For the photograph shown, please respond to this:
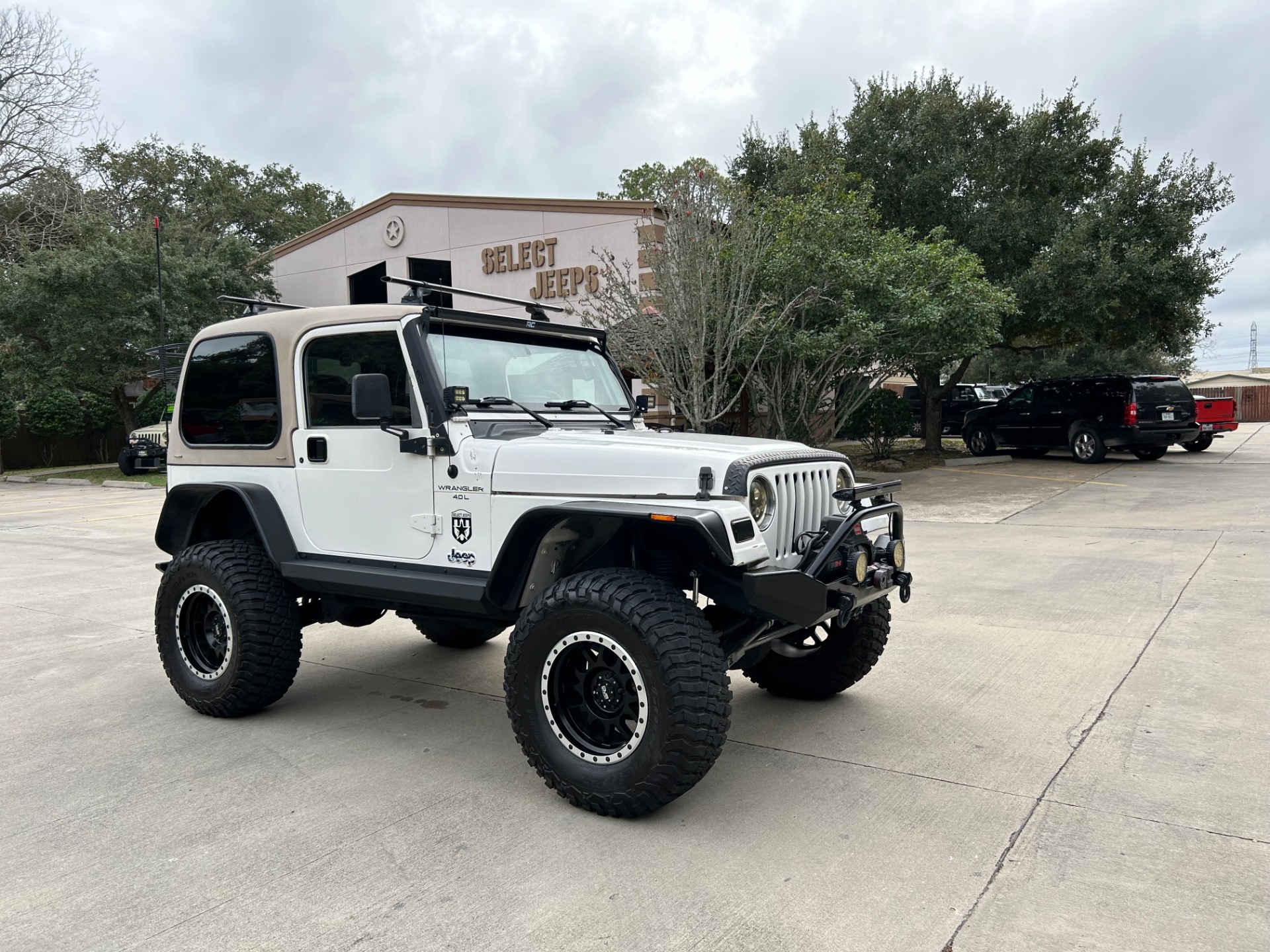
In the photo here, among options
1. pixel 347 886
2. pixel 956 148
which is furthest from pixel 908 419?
pixel 347 886

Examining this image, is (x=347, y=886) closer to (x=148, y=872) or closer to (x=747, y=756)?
(x=148, y=872)

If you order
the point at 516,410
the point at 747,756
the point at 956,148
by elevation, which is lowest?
the point at 747,756

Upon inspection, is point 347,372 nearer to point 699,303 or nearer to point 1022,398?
point 699,303

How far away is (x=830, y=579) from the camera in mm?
3650

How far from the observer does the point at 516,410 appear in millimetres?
4277

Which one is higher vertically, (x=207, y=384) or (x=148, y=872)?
(x=207, y=384)

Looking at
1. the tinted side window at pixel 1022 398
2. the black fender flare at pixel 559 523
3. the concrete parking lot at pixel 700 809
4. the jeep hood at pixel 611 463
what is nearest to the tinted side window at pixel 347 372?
the jeep hood at pixel 611 463

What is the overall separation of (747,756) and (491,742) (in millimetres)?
1220

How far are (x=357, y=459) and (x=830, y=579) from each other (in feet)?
7.45

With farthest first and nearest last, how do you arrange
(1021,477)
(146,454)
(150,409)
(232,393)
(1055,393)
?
(150,409), (146,454), (1055,393), (1021,477), (232,393)

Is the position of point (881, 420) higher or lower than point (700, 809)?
higher

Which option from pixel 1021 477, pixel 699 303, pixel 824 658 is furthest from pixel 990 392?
pixel 824 658

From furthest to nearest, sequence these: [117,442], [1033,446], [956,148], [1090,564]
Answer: [117,442] < [1033,446] < [956,148] < [1090,564]

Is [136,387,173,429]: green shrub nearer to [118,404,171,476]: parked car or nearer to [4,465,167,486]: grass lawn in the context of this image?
[4,465,167,486]: grass lawn
